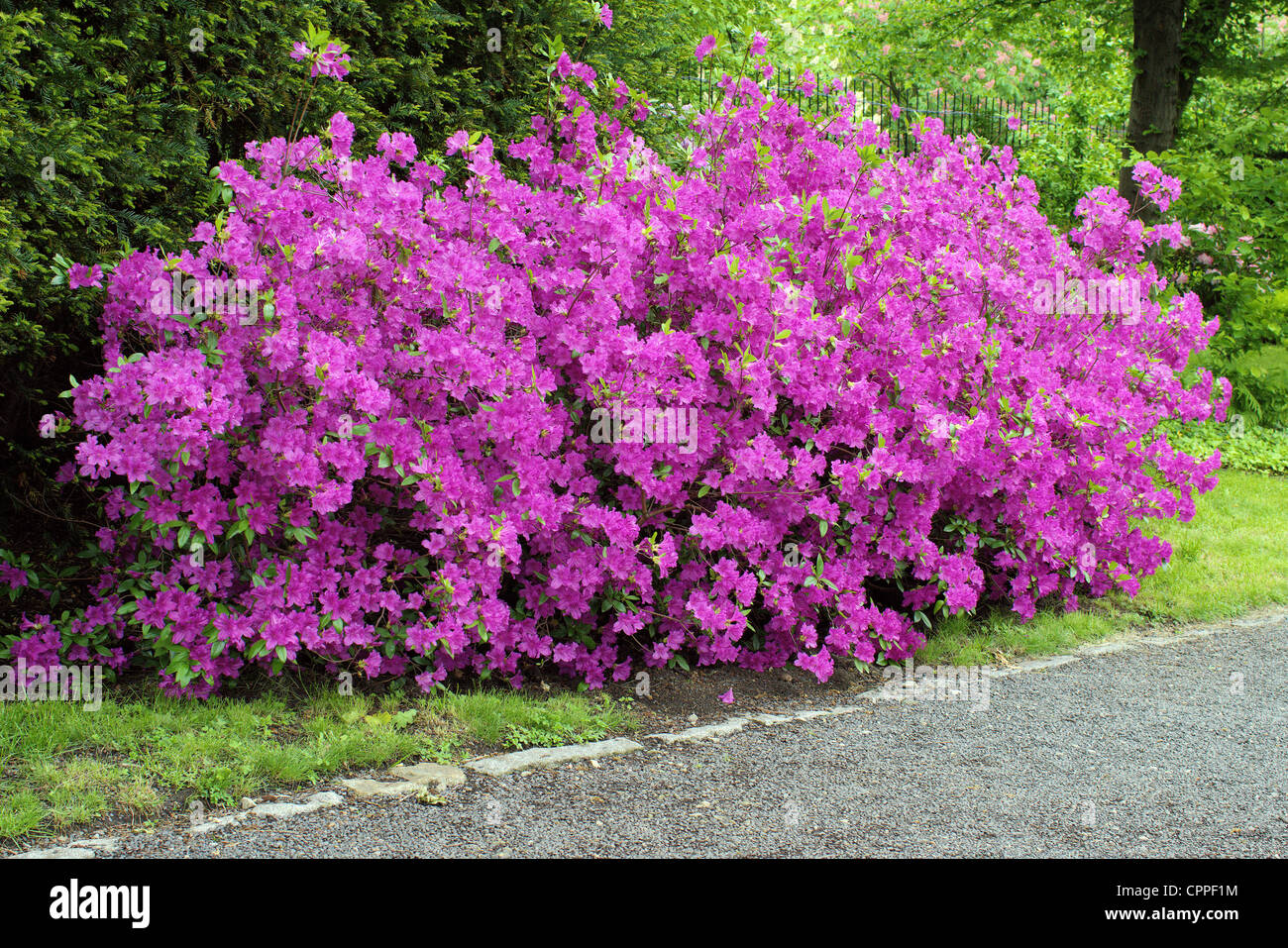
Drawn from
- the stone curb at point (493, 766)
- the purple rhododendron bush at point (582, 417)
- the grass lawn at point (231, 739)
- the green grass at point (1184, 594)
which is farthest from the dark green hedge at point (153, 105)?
the green grass at point (1184, 594)

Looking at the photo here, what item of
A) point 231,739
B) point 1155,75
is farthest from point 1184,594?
point 1155,75

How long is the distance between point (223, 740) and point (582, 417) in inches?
71.1

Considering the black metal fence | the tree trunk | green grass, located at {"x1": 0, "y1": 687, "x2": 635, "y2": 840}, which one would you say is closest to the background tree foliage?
the tree trunk

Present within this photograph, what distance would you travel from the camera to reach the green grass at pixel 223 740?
316 centimetres

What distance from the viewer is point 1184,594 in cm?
605

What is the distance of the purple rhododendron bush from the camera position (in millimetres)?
3721

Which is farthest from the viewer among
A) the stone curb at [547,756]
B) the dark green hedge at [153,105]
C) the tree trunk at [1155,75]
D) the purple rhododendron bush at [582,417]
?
the tree trunk at [1155,75]

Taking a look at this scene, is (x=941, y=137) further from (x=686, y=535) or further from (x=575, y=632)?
(x=575, y=632)

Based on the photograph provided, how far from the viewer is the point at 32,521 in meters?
4.80

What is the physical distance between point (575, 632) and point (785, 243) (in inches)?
74.8

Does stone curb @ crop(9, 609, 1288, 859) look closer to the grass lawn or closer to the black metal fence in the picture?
the grass lawn

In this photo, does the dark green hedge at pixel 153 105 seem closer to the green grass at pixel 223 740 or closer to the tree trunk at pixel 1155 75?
the green grass at pixel 223 740

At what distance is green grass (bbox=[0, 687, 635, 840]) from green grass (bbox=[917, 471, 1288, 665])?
78.8 inches

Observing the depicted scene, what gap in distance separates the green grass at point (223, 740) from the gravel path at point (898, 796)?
0.22m
